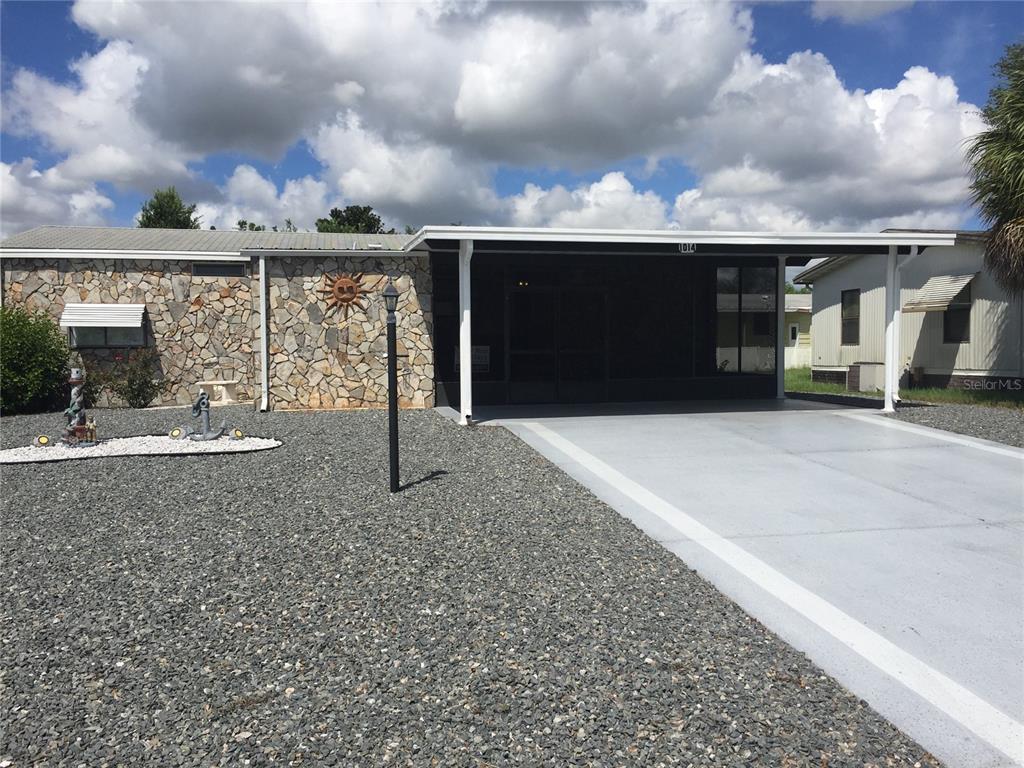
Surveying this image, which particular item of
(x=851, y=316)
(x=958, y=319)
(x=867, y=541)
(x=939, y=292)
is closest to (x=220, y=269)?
(x=867, y=541)

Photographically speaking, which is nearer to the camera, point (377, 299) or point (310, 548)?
point (310, 548)

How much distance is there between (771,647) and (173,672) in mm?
2809

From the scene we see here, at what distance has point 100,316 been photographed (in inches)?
554

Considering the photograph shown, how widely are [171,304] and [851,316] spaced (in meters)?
16.9

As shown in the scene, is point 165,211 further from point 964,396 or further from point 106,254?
point 964,396

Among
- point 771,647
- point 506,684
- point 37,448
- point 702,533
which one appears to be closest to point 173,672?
point 506,684

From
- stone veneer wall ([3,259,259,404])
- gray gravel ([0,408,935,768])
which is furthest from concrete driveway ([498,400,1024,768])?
stone veneer wall ([3,259,259,404])

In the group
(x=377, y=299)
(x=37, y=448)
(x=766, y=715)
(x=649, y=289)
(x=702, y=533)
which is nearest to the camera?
(x=766, y=715)

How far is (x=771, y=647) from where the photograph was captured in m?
3.64

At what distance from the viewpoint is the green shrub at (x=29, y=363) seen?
42.2 feet

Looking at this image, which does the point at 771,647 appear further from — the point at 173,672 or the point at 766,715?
the point at 173,672

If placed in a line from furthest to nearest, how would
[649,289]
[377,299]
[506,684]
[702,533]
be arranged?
[649,289]
[377,299]
[702,533]
[506,684]

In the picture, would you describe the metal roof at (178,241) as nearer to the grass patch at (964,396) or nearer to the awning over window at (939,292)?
the grass patch at (964,396)

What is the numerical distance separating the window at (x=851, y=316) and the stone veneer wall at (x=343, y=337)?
1250 centimetres
